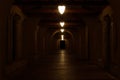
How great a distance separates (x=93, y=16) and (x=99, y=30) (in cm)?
113

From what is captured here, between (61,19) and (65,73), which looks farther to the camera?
(61,19)

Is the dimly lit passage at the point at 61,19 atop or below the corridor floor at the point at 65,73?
atop

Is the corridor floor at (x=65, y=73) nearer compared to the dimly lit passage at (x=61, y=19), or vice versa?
the dimly lit passage at (x=61, y=19)

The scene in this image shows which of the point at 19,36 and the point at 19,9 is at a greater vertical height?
the point at 19,9

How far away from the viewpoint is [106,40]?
66.0ft

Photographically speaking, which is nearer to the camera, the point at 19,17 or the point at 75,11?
the point at 19,17

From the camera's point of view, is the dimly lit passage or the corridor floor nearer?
the dimly lit passage

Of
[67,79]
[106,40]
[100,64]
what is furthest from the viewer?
[100,64]

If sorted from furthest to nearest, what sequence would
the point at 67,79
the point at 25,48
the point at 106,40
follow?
the point at 25,48, the point at 106,40, the point at 67,79

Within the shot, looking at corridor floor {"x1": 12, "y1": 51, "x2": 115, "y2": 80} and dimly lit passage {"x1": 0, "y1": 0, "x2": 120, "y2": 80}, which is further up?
dimly lit passage {"x1": 0, "y1": 0, "x2": 120, "y2": 80}

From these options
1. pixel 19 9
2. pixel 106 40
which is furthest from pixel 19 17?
pixel 106 40

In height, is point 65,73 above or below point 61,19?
below

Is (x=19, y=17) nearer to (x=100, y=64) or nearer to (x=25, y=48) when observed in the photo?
(x=25, y=48)

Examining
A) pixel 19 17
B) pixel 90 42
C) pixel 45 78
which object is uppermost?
pixel 19 17
